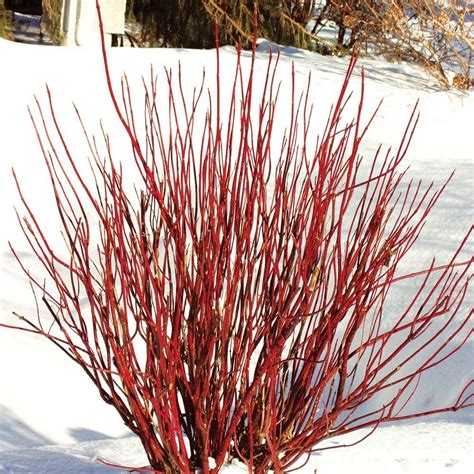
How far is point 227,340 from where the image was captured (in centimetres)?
216

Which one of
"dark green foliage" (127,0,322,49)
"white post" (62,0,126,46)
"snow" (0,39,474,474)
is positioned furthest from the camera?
"dark green foliage" (127,0,322,49)

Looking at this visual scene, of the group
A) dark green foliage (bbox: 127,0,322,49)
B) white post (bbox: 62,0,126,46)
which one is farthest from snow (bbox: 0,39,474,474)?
white post (bbox: 62,0,126,46)

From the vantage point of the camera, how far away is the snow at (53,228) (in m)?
2.88

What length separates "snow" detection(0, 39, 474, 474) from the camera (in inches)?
114

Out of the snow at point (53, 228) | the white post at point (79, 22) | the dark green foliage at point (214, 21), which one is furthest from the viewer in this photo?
the dark green foliage at point (214, 21)

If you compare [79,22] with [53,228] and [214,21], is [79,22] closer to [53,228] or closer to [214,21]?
[214,21]

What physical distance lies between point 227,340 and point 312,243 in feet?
1.09

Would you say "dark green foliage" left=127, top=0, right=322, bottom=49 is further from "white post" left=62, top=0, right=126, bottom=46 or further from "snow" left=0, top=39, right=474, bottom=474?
"white post" left=62, top=0, right=126, bottom=46

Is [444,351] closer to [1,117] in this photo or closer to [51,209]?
[51,209]

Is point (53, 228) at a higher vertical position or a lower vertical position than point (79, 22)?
lower

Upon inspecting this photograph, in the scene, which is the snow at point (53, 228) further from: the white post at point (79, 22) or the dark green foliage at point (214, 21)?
the white post at point (79, 22)

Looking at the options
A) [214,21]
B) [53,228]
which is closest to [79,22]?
[214,21]

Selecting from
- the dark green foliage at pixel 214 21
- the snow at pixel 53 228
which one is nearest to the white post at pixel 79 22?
the snow at pixel 53 228

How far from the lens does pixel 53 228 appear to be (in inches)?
254
